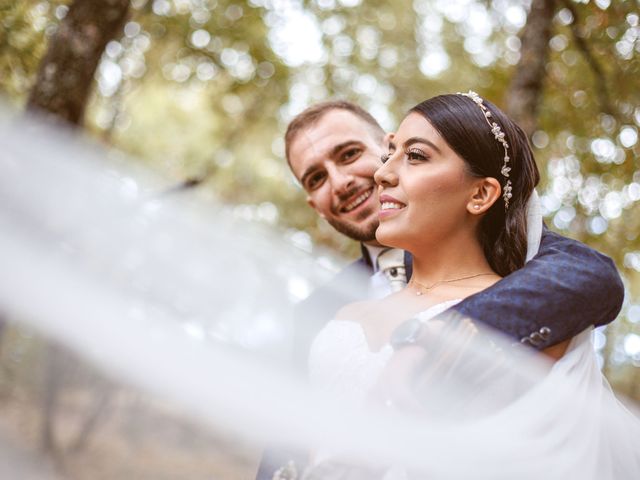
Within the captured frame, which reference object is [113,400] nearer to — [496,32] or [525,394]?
[525,394]

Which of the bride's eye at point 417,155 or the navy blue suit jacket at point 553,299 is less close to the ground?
the bride's eye at point 417,155

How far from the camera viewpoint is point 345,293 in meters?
2.26

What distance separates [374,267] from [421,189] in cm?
88

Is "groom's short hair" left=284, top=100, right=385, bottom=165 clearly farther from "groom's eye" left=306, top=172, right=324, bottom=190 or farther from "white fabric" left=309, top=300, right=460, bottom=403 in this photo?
"white fabric" left=309, top=300, right=460, bottom=403

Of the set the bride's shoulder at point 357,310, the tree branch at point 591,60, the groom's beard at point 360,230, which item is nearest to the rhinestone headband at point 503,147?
the bride's shoulder at point 357,310

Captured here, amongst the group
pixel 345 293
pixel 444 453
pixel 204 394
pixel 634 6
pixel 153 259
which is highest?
pixel 634 6

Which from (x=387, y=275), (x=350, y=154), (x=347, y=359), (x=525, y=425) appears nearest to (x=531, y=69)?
(x=350, y=154)

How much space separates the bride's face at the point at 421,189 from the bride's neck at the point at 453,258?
0.04 meters

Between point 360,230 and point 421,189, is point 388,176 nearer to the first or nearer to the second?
point 421,189

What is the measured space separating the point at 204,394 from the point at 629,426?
1.04 m

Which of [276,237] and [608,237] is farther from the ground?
[276,237]

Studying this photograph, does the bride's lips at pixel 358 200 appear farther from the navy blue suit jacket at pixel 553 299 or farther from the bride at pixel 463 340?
the navy blue suit jacket at pixel 553 299

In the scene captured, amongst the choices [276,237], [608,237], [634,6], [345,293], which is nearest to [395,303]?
[345,293]

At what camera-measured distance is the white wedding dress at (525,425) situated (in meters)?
1.33
